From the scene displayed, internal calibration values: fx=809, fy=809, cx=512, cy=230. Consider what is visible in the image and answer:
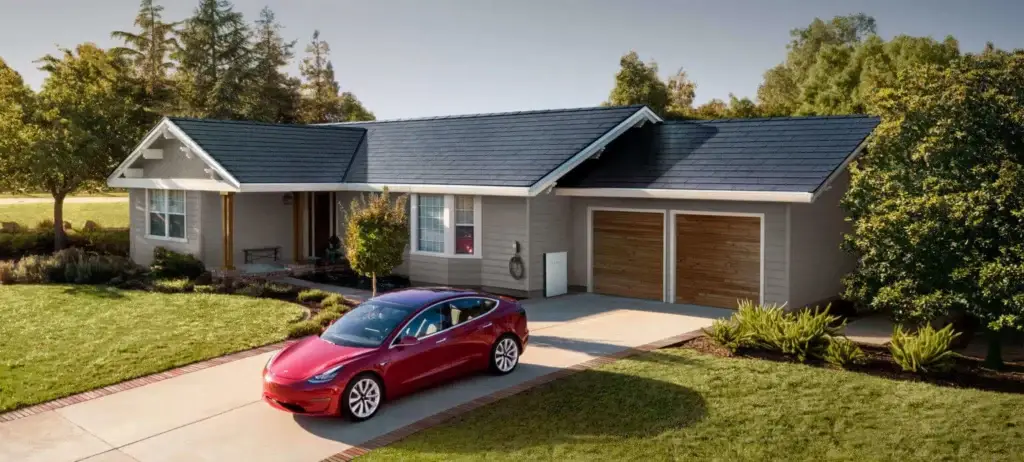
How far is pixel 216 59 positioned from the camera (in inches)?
2357

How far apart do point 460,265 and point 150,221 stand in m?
10.4

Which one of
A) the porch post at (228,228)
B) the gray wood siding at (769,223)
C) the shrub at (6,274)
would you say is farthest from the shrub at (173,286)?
the gray wood siding at (769,223)

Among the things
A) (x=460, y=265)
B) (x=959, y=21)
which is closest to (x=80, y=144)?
(x=460, y=265)

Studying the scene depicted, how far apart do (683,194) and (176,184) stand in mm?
13991

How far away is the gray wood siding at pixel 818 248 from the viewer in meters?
16.6

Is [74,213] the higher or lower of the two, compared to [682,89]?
lower

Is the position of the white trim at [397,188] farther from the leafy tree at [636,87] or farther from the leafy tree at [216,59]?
the leafy tree at [216,59]

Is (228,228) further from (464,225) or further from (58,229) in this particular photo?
(58,229)

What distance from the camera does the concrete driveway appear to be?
9258 millimetres

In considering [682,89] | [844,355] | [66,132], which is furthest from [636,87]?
[844,355]

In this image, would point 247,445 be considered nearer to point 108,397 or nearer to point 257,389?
point 257,389

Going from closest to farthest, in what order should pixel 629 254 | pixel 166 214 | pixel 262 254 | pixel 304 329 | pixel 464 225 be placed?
pixel 304 329
pixel 629 254
pixel 464 225
pixel 262 254
pixel 166 214

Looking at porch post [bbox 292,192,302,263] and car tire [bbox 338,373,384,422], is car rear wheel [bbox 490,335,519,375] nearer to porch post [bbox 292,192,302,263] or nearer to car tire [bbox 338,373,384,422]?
car tire [bbox 338,373,384,422]

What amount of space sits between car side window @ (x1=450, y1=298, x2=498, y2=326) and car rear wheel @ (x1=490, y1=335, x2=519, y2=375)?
1.67ft
